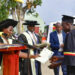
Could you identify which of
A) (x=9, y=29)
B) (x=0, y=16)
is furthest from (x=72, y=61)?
(x=0, y=16)

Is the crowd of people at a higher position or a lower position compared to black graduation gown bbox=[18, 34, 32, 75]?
higher

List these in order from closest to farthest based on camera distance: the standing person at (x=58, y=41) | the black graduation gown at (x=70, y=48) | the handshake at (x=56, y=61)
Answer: the black graduation gown at (x=70, y=48) → the handshake at (x=56, y=61) → the standing person at (x=58, y=41)

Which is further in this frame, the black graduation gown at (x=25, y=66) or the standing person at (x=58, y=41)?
the standing person at (x=58, y=41)

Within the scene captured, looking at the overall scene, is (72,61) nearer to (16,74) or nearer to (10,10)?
(16,74)

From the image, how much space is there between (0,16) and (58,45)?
1650cm

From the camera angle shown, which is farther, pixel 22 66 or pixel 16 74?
pixel 22 66

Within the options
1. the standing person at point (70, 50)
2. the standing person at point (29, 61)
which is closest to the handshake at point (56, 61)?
the standing person at point (70, 50)

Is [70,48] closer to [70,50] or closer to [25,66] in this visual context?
[70,50]

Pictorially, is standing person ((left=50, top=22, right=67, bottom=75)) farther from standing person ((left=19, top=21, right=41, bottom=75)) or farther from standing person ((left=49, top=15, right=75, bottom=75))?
standing person ((left=49, top=15, right=75, bottom=75))

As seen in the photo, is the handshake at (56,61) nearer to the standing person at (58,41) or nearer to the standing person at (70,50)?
the standing person at (70,50)

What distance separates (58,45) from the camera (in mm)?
8977

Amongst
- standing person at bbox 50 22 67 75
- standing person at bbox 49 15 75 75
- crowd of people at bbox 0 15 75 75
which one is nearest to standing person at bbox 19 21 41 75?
crowd of people at bbox 0 15 75 75

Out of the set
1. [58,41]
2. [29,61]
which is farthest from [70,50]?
[58,41]

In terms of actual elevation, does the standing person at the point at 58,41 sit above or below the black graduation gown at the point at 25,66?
above
